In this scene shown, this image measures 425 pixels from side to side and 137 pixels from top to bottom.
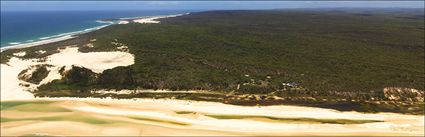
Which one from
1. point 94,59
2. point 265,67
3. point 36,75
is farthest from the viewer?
point 94,59

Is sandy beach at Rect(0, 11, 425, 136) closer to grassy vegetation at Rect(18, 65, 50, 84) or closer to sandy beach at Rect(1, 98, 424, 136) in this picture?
sandy beach at Rect(1, 98, 424, 136)

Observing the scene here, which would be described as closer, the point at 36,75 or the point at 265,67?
the point at 36,75

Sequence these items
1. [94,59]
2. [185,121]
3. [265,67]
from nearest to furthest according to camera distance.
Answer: [185,121] → [265,67] → [94,59]

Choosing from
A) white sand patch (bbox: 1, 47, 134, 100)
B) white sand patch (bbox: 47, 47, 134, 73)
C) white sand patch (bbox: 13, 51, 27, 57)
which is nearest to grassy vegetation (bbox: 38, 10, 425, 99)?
white sand patch (bbox: 47, 47, 134, 73)

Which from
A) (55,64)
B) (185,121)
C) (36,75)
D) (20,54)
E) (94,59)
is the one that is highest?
(20,54)

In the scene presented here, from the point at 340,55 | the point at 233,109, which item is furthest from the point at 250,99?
the point at 340,55

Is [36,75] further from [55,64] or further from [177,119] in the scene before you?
[177,119]

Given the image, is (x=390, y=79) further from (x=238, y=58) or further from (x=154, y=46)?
(x=154, y=46)

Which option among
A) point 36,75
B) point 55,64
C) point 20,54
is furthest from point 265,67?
point 20,54

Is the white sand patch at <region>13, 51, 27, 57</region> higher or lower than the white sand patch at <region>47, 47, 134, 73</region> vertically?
higher
